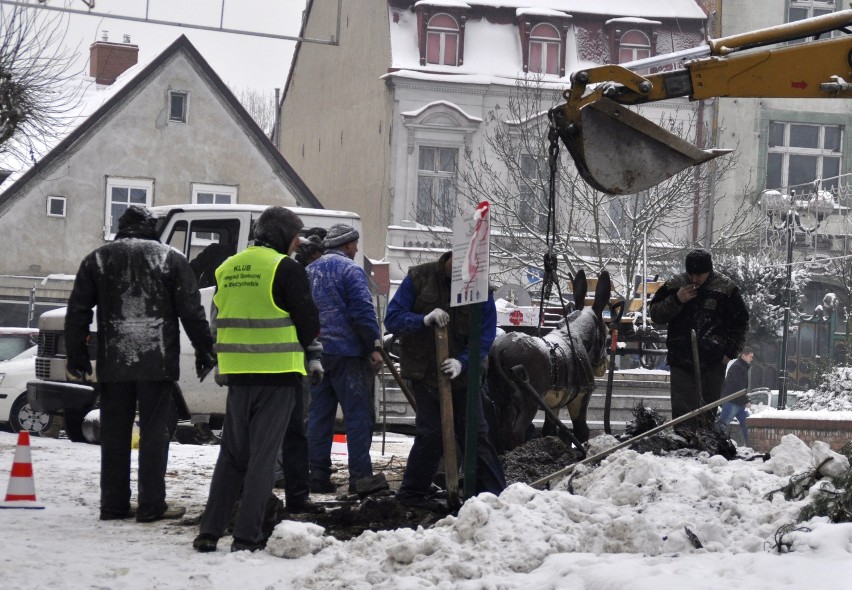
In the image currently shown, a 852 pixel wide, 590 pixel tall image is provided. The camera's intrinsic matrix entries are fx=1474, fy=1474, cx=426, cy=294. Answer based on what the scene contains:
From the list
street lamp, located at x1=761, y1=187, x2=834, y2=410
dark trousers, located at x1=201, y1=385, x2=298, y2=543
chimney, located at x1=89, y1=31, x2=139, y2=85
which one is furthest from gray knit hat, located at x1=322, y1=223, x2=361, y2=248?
chimney, located at x1=89, y1=31, x2=139, y2=85

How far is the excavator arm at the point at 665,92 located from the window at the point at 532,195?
20940 mm

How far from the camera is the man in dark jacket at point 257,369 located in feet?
25.0

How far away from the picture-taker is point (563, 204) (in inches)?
1355

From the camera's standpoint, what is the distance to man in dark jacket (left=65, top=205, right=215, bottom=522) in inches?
345

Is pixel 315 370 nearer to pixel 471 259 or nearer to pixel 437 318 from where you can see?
pixel 437 318

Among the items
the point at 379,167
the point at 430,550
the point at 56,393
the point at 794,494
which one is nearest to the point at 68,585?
the point at 430,550

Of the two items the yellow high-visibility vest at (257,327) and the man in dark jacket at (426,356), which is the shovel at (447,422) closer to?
the man in dark jacket at (426,356)

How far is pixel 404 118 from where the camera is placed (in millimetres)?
36688

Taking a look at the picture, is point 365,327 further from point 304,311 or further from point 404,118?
point 404,118

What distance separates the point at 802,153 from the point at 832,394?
18.9 metres

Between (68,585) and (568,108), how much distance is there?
170 inches

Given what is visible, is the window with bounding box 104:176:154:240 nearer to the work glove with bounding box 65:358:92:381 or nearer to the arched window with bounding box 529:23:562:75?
the arched window with bounding box 529:23:562:75

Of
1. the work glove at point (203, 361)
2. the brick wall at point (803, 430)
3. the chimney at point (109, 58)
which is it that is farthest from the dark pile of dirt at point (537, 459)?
the chimney at point (109, 58)

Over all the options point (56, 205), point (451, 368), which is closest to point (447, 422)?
point (451, 368)
